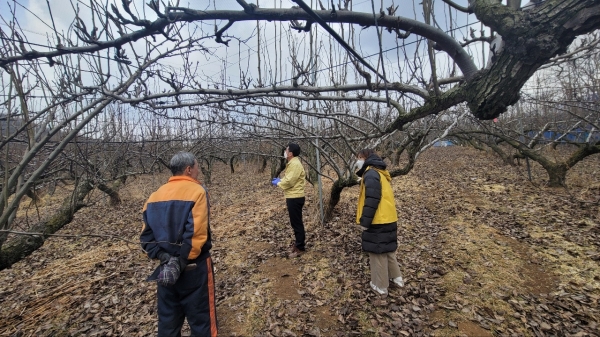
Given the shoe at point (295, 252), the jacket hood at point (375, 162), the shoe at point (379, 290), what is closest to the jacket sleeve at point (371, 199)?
the jacket hood at point (375, 162)

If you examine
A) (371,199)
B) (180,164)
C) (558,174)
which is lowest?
(558,174)

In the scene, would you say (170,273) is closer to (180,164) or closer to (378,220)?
(180,164)

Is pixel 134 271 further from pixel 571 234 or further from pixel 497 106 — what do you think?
pixel 571 234

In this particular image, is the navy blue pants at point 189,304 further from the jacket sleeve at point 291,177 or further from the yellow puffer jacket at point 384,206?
the jacket sleeve at point 291,177

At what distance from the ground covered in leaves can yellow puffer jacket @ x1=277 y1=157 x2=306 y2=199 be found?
1.10m

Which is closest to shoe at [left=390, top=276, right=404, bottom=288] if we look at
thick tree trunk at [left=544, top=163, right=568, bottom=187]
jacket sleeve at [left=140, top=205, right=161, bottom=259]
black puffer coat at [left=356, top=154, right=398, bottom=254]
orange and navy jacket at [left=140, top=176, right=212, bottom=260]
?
black puffer coat at [left=356, top=154, right=398, bottom=254]

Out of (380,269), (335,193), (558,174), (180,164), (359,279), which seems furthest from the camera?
(558,174)

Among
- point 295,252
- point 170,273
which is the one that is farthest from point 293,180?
point 170,273

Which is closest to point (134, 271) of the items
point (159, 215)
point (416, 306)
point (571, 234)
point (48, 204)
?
point (159, 215)

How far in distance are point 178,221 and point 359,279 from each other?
267 cm

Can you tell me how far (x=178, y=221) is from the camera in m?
2.23

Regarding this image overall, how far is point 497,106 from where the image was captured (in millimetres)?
1896

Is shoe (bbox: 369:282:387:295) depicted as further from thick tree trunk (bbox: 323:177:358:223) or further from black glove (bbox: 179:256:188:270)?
black glove (bbox: 179:256:188:270)

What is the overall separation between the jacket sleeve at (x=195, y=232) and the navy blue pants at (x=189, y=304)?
7.6 inches
